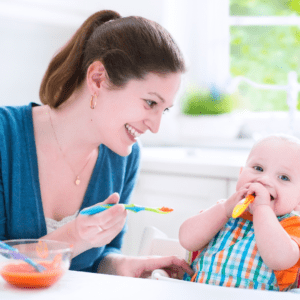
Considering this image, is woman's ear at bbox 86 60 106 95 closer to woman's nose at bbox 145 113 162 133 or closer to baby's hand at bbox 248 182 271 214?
woman's nose at bbox 145 113 162 133

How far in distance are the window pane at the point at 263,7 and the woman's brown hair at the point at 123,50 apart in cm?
159

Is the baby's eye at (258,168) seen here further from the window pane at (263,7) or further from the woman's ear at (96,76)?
the window pane at (263,7)

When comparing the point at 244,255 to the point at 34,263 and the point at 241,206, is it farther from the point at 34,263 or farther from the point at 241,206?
the point at 34,263

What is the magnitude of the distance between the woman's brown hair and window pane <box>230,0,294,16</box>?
1.59 meters

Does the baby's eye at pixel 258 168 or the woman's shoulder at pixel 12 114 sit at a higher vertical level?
the woman's shoulder at pixel 12 114

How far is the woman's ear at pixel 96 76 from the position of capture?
125cm

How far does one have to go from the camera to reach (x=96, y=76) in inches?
49.8

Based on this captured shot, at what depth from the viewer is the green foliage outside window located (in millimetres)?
2592

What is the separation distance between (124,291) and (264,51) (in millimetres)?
2289

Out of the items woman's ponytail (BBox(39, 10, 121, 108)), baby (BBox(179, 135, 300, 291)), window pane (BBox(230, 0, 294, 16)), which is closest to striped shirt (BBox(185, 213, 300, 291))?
baby (BBox(179, 135, 300, 291))

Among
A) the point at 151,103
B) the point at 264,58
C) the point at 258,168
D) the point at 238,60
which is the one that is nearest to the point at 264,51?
the point at 264,58

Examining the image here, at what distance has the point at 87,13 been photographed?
2.38 m

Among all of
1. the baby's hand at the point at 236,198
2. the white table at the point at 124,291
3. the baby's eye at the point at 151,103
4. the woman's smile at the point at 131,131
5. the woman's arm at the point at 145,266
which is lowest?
the woman's arm at the point at 145,266

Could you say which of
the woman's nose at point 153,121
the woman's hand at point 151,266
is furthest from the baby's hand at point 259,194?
the woman's nose at point 153,121
